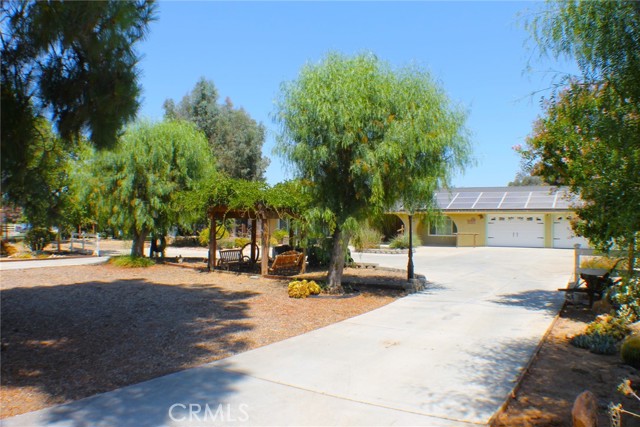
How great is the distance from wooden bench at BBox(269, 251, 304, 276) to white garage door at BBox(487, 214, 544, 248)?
21.7 m

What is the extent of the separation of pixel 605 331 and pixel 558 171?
376cm

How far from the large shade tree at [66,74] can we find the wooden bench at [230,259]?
470 inches

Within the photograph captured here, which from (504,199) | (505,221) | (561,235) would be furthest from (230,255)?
(561,235)

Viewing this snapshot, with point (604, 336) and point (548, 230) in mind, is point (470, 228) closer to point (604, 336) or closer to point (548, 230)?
point (548, 230)

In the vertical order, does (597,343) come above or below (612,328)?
below

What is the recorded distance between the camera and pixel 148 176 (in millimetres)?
18344

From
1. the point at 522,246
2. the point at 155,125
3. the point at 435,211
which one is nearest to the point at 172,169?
the point at 155,125

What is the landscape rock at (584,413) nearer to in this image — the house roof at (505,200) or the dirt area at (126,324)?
the dirt area at (126,324)

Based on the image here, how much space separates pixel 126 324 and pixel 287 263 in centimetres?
809

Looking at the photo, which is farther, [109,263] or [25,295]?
[109,263]

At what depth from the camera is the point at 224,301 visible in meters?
11.7

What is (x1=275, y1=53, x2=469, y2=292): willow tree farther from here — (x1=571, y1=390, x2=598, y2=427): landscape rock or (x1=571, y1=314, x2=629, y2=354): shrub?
(x1=571, y1=390, x2=598, y2=427): landscape rock

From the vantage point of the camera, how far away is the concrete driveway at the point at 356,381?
4746 millimetres

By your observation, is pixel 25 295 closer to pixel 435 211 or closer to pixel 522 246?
pixel 435 211
